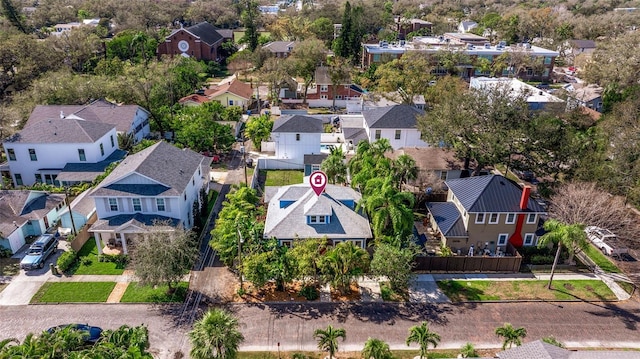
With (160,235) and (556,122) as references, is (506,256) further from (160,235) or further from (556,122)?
(160,235)

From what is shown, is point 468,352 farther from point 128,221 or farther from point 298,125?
point 298,125

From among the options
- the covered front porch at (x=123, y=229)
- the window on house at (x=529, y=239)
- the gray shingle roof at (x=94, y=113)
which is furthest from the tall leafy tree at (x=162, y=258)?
the gray shingle roof at (x=94, y=113)

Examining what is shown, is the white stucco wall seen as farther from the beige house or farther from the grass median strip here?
the grass median strip

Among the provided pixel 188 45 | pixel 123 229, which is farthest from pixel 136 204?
pixel 188 45

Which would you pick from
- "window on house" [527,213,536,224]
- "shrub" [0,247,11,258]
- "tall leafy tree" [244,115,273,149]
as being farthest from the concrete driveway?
"window on house" [527,213,536,224]

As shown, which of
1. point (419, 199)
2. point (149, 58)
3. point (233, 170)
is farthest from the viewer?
point (149, 58)

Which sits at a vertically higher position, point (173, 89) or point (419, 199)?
point (173, 89)

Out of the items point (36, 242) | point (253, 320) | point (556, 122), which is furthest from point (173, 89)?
point (556, 122)

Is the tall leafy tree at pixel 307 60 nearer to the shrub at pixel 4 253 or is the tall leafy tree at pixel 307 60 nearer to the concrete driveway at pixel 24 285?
the shrub at pixel 4 253
